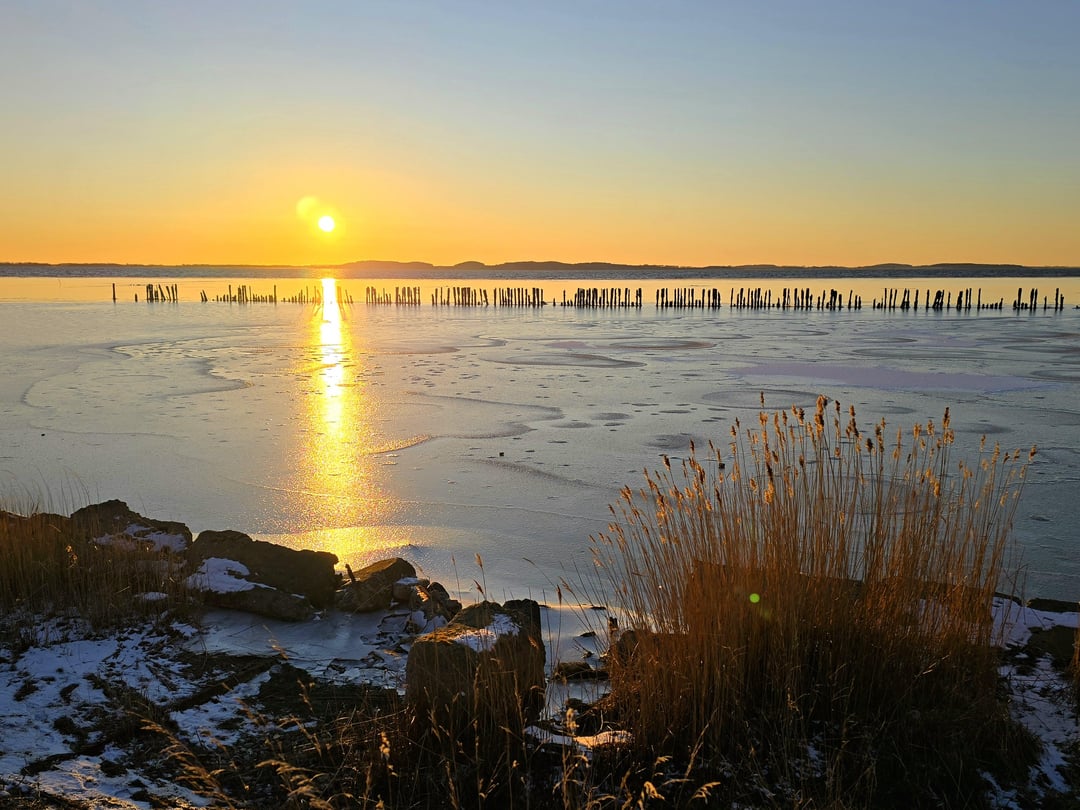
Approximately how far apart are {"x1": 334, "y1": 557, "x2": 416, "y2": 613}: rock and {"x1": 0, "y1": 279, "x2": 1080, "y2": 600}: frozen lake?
74 centimetres

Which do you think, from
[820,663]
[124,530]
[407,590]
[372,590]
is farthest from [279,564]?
[820,663]

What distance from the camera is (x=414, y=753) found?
3914 millimetres

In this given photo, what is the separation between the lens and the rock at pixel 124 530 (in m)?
6.76

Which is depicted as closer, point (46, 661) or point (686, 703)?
point (686, 703)

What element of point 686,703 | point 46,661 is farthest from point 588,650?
point 46,661

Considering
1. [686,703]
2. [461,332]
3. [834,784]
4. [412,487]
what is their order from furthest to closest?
[461,332] → [412,487] → [686,703] → [834,784]

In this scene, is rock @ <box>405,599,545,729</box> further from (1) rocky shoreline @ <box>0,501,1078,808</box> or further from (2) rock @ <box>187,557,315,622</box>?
(2) rock @ <box>187,557,315,622</box>

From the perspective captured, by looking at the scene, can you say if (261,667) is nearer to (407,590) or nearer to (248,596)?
(248,596)

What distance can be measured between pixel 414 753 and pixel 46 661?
8.20 feet

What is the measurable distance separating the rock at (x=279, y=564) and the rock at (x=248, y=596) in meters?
0.12

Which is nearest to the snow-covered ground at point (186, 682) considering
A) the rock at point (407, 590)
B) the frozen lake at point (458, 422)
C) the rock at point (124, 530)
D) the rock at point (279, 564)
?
the rock at point (407, 590)

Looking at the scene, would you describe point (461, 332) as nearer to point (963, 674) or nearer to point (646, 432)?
point (646, 432)

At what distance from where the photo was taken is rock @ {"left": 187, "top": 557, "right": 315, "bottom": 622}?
6.21 m

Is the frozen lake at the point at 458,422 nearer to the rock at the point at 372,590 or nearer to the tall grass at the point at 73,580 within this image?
the rock at the point at 372,590
